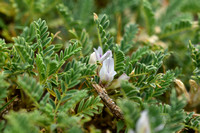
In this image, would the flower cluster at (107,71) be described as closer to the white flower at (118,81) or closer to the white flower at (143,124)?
the white flower at (118,81)

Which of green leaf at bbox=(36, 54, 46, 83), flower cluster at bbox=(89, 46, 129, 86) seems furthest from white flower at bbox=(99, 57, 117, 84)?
green leaf at bbox=(36, 54, 46, 83)

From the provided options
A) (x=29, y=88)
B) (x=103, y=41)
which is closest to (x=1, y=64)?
(x=29, y=88)

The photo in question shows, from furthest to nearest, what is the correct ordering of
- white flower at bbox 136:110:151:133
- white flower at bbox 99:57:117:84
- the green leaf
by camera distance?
white flower at bbox 99:57:117:84 → the green leaf → white flower at bbox 136:110:151:133

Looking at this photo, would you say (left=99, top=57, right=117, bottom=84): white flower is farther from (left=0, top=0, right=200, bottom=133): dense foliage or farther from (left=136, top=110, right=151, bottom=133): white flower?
(left=136, top=110, right=151, bottom=133): white flower

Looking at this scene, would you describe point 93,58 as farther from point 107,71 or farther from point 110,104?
point 110,104

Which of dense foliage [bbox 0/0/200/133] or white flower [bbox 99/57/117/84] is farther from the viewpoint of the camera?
white flower [bbox 99/57/117/84]

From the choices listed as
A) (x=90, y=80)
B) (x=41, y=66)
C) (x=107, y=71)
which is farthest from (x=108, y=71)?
(x=41, y=66)
